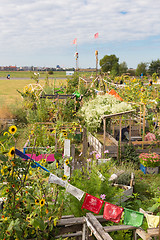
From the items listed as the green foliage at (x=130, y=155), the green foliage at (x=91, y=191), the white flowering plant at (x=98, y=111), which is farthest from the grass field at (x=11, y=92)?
the green foliage at (x=91, y=191)

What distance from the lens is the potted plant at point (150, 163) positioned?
6.05 metres

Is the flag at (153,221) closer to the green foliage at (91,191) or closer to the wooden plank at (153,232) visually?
the wooden plank at (153,232)

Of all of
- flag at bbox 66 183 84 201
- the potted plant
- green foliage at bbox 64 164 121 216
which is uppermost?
flag at bbox 66 183 84 201

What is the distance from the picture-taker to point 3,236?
194 centimetres

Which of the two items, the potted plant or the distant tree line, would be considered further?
the distant tree line

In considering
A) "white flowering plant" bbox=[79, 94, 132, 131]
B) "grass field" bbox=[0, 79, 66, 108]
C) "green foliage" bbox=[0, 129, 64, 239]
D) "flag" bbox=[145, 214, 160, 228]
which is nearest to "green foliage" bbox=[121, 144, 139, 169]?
"white flowering plant" bbox=[79, 94, 132, 131]

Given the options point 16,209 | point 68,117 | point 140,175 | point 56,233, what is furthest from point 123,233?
point 68,117

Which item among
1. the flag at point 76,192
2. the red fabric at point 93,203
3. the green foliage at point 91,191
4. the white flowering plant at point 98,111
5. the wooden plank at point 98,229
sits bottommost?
the green foliage at point 91,191

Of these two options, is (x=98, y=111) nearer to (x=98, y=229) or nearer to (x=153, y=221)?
(x=153, y=221)

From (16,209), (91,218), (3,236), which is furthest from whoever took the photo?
(91,218)

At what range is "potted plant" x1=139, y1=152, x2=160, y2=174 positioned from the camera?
6.05 m

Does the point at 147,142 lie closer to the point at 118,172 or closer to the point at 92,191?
the point at 118,172

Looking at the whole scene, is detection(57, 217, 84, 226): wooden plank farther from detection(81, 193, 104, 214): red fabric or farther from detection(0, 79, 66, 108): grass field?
detection(0, 79, 66, 108): grass field

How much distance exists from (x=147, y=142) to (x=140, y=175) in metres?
1.32
